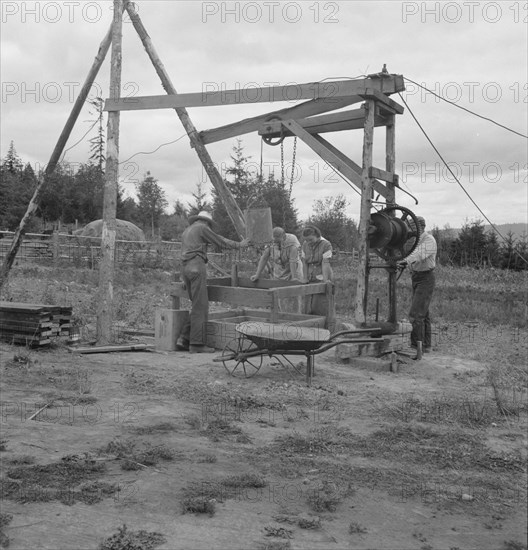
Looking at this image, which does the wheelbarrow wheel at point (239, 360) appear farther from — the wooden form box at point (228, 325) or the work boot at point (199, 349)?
the work boot at point (199, 349)

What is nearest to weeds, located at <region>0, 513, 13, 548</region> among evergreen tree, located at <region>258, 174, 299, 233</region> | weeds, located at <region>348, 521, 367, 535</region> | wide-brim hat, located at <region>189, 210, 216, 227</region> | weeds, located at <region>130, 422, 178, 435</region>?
weeds, located at <region>130, 422, 178, 435</region>

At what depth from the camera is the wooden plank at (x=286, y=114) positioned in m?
9.34

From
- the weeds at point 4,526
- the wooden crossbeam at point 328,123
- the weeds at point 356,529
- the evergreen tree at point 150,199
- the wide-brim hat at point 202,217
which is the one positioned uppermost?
the evergreen tree at point 150,199

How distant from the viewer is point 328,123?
9445mm

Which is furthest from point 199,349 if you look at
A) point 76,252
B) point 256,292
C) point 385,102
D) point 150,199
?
point 150,199

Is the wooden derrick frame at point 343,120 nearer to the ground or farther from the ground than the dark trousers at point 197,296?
farther from the ground

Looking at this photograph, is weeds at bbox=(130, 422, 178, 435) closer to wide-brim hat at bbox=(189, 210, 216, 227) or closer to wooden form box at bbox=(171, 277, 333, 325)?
wooden form box at bbox=(171, 277, 333, 325)

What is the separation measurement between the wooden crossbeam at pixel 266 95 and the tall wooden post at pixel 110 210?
1.10ft

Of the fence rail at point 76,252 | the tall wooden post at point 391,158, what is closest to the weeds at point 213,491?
the tall wooden post at point 391,158

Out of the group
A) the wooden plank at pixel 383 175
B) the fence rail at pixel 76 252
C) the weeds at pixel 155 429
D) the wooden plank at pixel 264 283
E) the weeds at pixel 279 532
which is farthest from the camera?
the fence rail at pixel 76 252

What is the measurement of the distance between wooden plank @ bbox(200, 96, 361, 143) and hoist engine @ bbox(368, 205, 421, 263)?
65.6 inches

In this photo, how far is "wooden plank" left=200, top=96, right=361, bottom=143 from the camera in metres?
9.34

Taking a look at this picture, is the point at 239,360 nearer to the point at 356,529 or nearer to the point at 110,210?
the point at 110,210

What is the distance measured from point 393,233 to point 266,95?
9.17 feet
